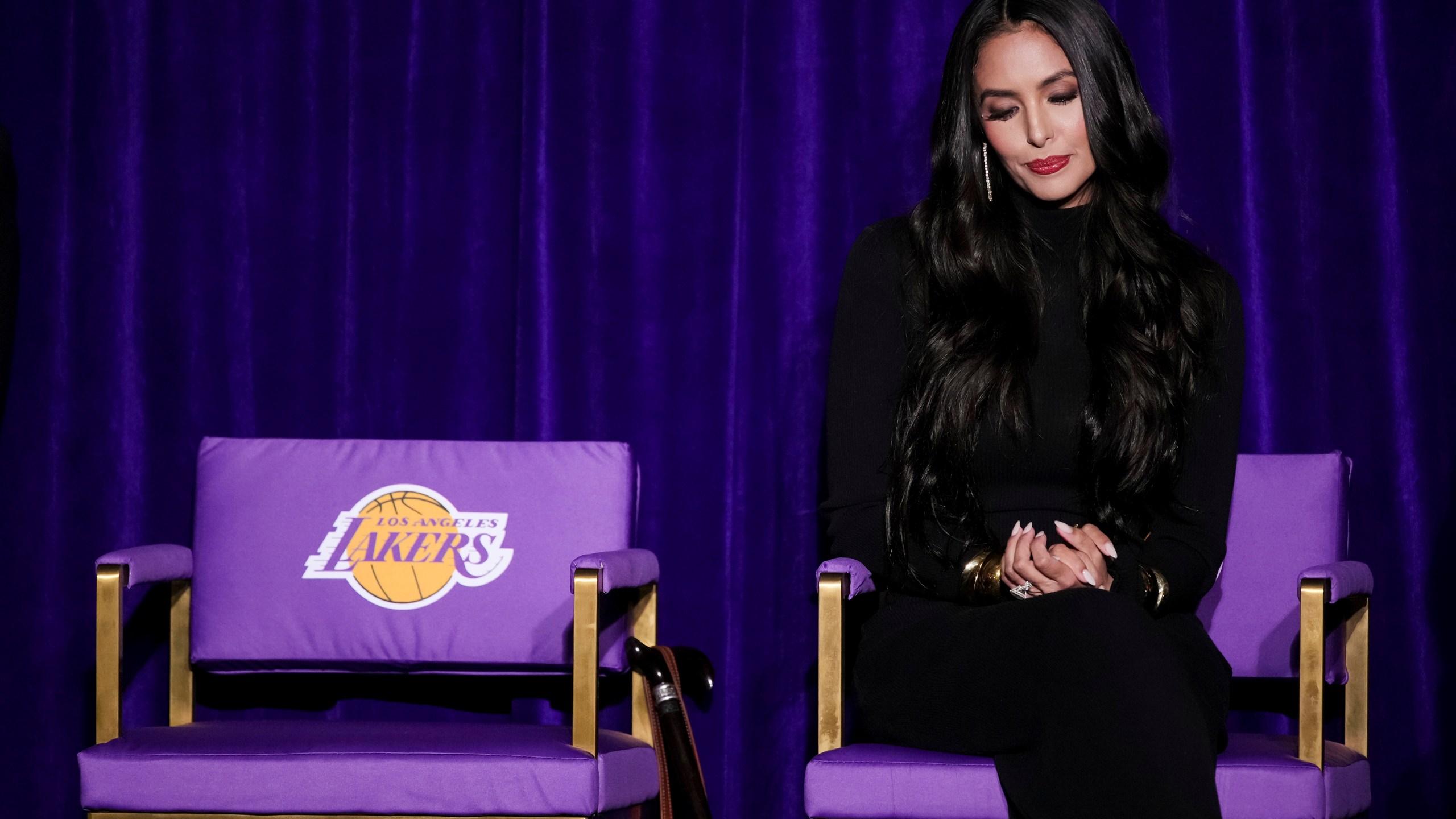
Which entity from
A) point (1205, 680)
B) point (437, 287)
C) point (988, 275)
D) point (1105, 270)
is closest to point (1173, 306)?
point (1105, 270)

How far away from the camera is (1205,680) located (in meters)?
1.68

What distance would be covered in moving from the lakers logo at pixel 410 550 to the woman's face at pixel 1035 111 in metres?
1.10

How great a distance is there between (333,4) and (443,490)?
3.64ft

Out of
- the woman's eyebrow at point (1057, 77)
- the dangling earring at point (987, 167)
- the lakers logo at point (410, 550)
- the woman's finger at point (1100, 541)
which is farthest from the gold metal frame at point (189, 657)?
the woman's eyebrow at point (1057, 77)

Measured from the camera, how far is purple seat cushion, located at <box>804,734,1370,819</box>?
171 centimetres

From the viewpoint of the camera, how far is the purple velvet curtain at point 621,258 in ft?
8.58

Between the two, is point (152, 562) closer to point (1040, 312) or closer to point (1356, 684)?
point (1040, 312)

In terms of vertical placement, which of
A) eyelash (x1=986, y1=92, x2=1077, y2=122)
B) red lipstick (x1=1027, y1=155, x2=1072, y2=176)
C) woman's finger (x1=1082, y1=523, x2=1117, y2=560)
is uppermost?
eyelash (x1=986, y1=92, x2=1077, y2=122)

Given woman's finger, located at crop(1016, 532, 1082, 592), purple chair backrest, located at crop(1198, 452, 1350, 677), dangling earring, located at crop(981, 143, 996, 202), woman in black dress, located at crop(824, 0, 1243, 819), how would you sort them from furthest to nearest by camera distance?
1. purple chair backrest, located at crop(1198, 452, 1350, 677)
2. dangling earring, located at crop(981, 143, 996, 202)
3. woman in black dress, located at crop(824, 0, 1243, 819)
4. woman's finger, located at crop(1016, 532, 1082, 592)

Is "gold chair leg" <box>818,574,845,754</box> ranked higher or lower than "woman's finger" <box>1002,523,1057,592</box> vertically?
lower

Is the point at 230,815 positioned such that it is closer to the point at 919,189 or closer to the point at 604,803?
the point at 604,803

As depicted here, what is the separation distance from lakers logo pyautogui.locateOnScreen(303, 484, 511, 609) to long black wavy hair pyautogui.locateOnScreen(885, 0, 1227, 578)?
0.82 m

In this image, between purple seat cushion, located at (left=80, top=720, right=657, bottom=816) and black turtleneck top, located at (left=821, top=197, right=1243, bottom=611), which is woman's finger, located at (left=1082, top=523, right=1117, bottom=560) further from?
purple seat cushion, located at (left=80, top=720, right=657, bottom=816)

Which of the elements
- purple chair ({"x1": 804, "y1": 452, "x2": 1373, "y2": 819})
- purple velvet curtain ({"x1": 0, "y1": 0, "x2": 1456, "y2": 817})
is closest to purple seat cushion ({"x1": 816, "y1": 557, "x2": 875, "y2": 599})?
purple chair ({"x1": 804, "y1": 452, "x2": 1373, "y2": 819})
